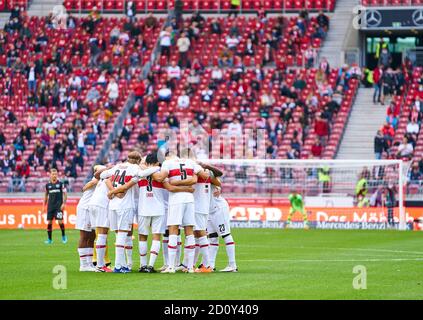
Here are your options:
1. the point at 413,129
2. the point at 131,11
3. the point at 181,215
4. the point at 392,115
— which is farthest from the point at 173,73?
the point at 181,215

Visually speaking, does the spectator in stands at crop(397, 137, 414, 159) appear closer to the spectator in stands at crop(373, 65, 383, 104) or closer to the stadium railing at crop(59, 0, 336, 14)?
the spectator in stands at crop(373, 65, 383, 104)

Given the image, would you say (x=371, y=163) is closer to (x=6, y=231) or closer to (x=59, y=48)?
(x=6, y=231)

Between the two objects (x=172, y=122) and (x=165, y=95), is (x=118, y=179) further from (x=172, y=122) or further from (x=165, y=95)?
(x=165, y=95)

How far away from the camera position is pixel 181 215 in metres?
22.0

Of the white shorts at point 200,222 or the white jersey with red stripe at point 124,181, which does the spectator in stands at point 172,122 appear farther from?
the white shorts at point 200,222

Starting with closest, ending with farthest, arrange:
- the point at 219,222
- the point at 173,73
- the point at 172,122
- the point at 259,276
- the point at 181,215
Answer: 1. the point at 259,276
2. the point at 181,215
3. the point at 219,222
4. the point at 172,122
5. the point at 173,73

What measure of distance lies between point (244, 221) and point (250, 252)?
16.4 metres

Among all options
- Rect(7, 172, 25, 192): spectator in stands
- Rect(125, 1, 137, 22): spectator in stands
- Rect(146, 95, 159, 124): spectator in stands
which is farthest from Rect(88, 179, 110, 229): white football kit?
Rect(125, 1, 137, 22): spectator in stands

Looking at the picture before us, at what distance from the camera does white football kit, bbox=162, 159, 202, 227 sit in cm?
2197

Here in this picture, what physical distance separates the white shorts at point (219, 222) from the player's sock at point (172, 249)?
45.7 inches

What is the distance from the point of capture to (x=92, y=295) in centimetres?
1788

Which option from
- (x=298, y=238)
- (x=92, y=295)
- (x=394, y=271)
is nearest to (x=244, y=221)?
(x=298, y=238)

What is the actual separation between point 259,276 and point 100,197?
12.3ft

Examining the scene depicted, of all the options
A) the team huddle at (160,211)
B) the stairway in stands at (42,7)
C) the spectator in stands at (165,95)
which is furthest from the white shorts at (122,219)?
the stairway in stands at (42,7)
